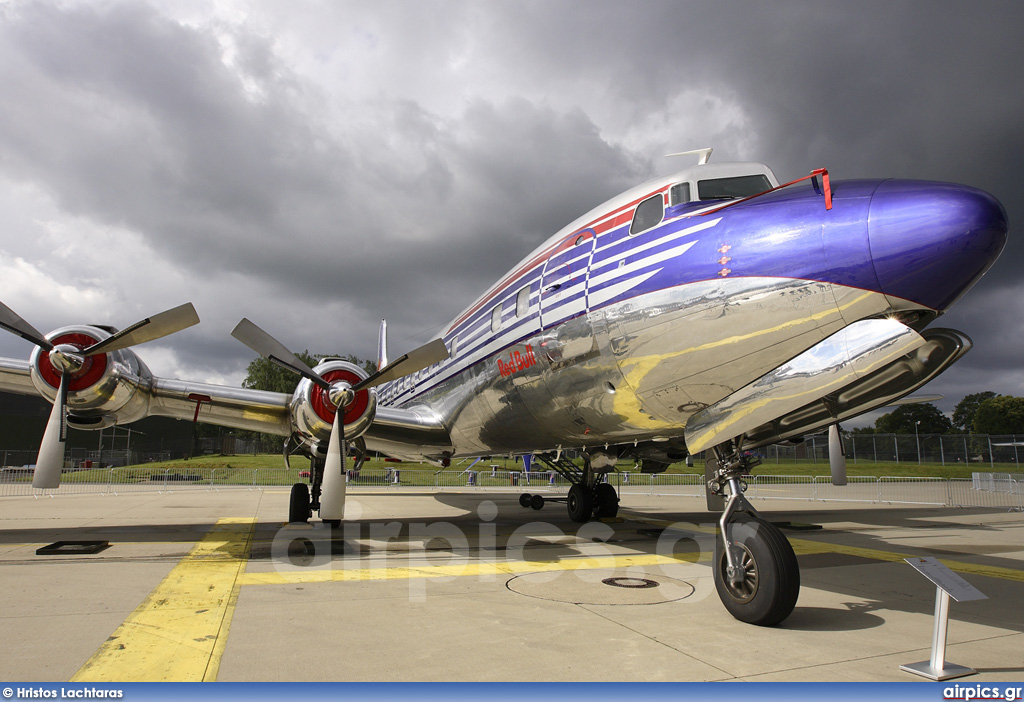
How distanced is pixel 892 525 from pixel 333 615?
44.3 ft

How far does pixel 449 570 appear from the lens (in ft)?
24.1

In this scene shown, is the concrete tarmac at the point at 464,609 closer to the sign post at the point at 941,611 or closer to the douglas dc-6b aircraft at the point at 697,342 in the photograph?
the sign post at the point at 941,611


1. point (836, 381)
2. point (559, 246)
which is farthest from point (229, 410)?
point (836, 381)

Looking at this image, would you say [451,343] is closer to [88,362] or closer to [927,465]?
[88,362]

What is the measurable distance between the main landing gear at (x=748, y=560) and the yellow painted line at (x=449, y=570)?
2.64 metres

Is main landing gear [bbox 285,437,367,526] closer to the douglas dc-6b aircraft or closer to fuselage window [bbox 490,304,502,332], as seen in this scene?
the douglas dc-6b aircraft

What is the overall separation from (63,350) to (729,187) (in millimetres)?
8653

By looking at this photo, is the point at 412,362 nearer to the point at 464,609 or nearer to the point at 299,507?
the point at 464,609

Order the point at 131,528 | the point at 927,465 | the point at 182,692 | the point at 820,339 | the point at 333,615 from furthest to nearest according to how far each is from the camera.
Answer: the point at 927,465
the point at 131,528
the point at 333,615
the point at 820,339
the point at 182,692

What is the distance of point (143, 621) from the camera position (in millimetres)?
4891

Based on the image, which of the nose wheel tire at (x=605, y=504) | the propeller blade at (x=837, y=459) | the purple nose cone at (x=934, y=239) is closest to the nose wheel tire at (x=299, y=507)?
the nose wheel tire at (x=605, y=504)

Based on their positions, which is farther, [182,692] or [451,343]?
[451,343]

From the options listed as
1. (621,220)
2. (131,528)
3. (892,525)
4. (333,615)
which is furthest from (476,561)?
Answer: (892,525)

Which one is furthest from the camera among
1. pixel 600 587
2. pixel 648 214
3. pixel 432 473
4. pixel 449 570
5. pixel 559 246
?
pixel 432 473
